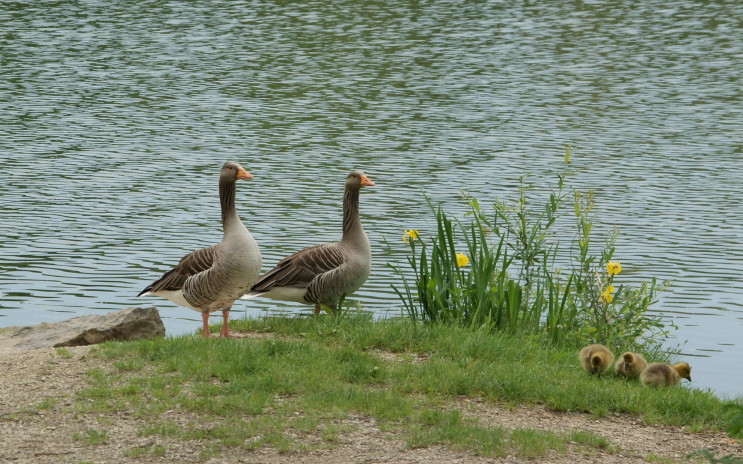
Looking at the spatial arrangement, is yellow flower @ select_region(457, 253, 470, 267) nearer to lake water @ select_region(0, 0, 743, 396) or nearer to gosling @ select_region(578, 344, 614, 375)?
gosling @ select_region(578, 344, 614, 375)

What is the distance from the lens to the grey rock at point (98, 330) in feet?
35.5

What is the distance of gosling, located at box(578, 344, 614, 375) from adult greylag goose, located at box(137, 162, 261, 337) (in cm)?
293

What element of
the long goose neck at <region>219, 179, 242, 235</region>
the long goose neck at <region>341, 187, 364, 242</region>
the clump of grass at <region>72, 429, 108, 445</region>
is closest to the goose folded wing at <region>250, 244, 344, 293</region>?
the long goose neck at <region>341, 187, 364, 242</region>

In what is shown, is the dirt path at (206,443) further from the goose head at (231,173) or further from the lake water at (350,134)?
the lake water at (350,134)

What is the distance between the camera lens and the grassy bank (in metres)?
8.16

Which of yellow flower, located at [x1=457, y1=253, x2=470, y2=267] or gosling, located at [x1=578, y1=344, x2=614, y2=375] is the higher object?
yellow flower, located at [x1=457, y1=253, x2=470, y2=267]

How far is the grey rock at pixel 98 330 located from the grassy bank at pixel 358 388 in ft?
2.79

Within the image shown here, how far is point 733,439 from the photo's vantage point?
29.1 feet

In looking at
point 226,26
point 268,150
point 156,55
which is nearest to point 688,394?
point 268,150

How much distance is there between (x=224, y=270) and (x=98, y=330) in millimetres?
1268

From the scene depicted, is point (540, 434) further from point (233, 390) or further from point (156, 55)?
point (156, 55)

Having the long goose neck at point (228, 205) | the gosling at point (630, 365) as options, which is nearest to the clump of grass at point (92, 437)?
the long goose neck at point (228, 205)

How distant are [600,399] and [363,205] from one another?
10801mm

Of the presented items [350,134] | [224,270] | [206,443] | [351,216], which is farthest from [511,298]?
[350,134]
